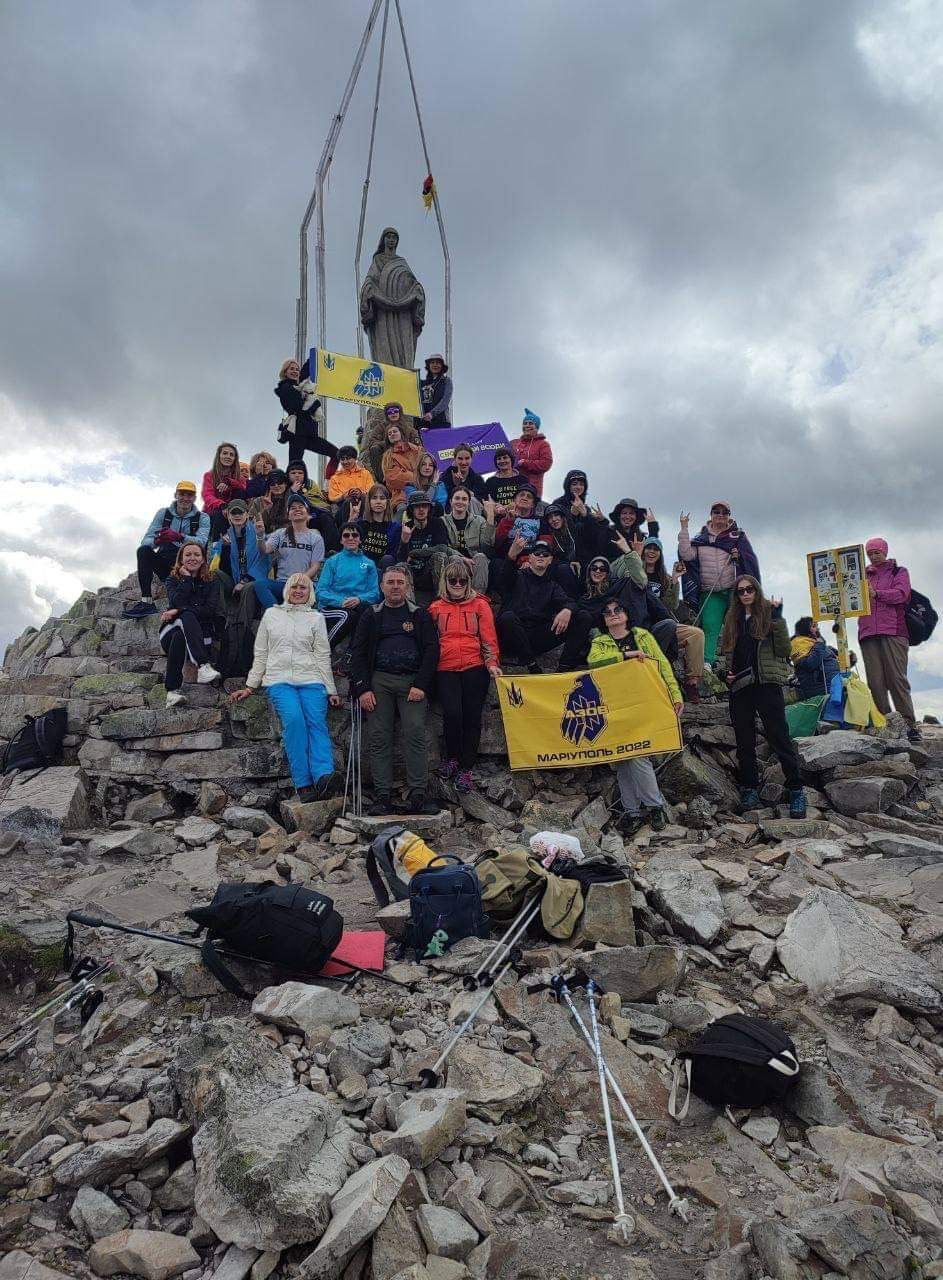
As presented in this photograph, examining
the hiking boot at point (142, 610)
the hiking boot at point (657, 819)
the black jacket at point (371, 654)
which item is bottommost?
the hiking boot at point (657, 819)

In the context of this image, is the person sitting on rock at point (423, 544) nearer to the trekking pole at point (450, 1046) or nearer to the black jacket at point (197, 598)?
the black jacket at point (197, 598)

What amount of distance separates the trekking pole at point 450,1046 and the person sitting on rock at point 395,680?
3.82m

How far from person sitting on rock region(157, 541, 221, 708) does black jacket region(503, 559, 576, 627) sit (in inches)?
162

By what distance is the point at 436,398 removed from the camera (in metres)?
17.8

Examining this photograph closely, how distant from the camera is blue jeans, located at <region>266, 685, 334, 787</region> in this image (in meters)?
8.28

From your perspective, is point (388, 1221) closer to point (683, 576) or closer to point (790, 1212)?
point (790, 1212)

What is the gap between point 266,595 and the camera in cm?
994

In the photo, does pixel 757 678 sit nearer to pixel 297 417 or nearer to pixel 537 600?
pixel 537 600

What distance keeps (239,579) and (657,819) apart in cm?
661

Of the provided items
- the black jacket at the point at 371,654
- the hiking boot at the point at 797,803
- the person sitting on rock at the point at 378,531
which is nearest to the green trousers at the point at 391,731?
the black jacket at the point at 371,654

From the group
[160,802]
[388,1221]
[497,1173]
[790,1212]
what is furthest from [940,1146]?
[160,802]

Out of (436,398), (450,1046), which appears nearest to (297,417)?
(436,398)

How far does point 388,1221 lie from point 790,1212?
1795 millimetres

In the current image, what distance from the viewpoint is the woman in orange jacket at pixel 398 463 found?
13.6m
